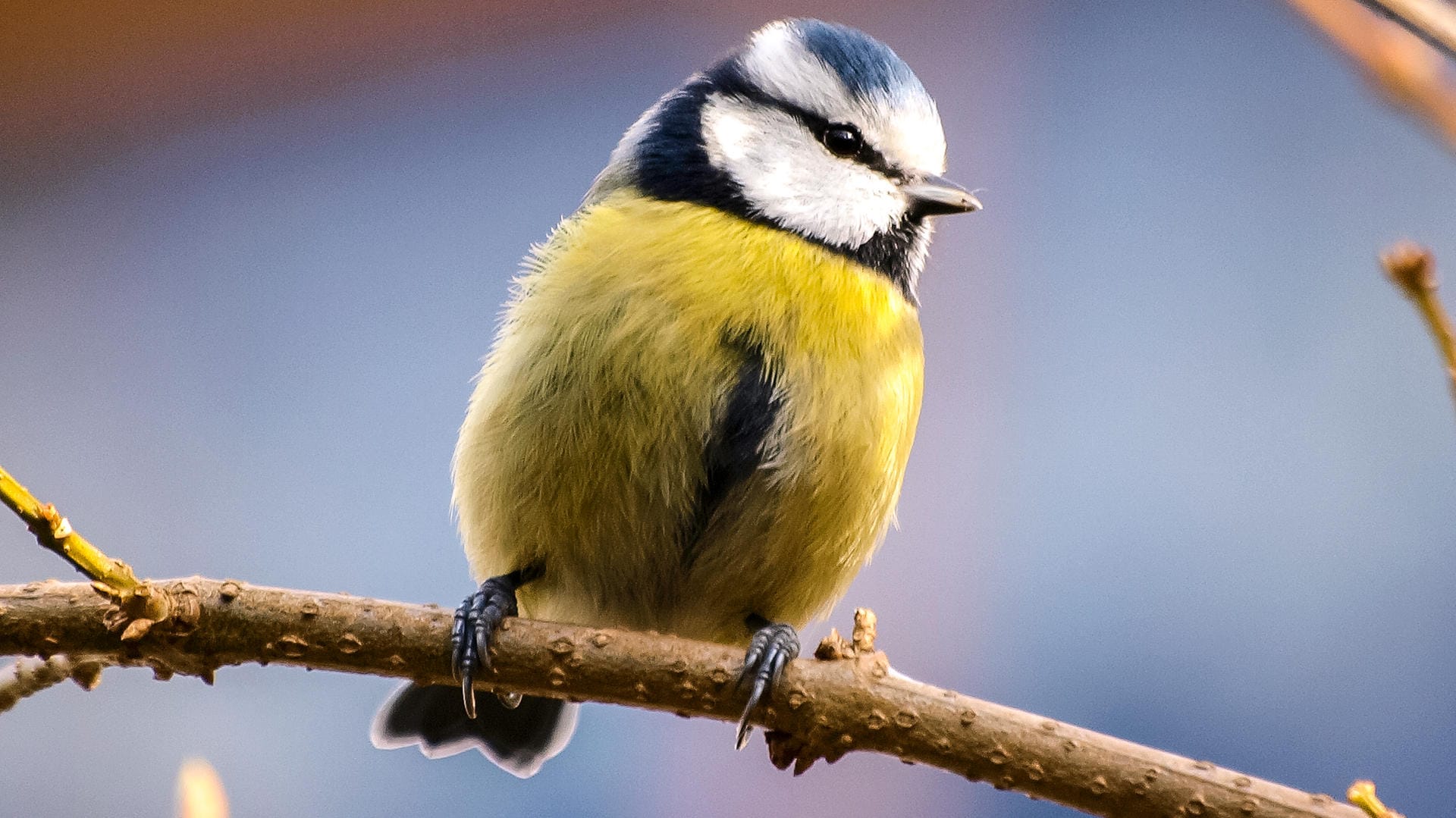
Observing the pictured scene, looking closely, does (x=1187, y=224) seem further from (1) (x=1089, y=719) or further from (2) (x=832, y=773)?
(2) (x=832, y=773)

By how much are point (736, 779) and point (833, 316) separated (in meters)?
0.82

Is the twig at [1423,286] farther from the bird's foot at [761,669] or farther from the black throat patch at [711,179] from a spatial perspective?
the black throat patch at [711,179]

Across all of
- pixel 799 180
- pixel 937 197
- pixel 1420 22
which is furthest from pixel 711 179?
pixel 1420 22

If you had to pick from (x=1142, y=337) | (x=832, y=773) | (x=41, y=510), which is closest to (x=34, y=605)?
(x=41, y=510)

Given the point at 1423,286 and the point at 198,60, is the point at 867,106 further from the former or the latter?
the point at 198,60

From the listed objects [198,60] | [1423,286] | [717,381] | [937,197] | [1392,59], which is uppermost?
[198,60]

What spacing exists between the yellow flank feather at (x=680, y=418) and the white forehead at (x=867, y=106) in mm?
134

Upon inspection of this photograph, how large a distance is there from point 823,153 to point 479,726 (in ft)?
2.14

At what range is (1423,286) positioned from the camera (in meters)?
0.40

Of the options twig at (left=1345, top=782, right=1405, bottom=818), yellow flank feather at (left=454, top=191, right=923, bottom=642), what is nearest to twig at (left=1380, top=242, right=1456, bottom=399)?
twig at (left=1345, top=782, right=1405, bottom=818)

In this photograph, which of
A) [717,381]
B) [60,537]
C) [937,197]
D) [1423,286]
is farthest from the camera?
[937,197]

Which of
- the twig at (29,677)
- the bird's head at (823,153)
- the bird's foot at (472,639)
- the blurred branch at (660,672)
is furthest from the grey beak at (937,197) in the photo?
the twig at (29,677)

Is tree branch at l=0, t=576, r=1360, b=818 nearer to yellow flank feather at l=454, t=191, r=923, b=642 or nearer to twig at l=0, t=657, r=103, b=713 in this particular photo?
twig at l=0, t=657, r=103, b=713

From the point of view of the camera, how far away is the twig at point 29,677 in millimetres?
775
